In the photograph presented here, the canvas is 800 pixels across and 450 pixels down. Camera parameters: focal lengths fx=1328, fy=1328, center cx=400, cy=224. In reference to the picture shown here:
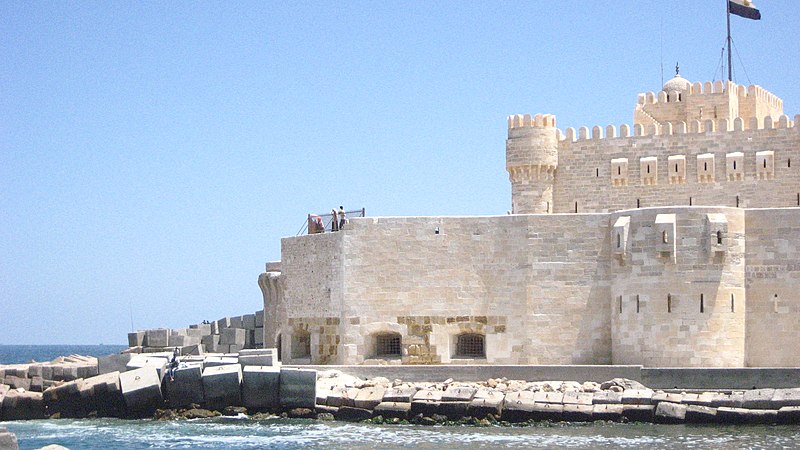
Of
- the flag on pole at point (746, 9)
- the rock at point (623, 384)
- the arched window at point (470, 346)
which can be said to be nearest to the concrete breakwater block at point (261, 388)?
the arched window at point (470, 346)

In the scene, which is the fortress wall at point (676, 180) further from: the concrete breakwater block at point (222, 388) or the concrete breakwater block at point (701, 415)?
the concrete breakwater block at point (222, 388)

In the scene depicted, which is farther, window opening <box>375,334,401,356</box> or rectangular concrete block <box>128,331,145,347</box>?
rectangular concrete block <box>128,331,145,347</box>

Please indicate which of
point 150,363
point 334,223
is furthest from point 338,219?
point 150,363

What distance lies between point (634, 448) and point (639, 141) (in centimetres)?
1433

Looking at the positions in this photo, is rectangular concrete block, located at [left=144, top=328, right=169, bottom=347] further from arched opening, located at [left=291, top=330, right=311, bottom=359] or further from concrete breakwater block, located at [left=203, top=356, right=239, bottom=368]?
concrete breakwater block, located at [left=203, top=356, right=239, bottom=368]

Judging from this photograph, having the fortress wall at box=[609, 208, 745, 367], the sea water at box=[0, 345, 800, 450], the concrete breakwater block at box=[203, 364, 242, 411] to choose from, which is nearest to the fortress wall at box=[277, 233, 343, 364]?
the concrete breakwater block at box=[203, 364, 242, 411]

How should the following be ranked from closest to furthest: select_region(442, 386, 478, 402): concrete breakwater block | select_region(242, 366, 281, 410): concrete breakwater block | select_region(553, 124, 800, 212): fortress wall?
select_region(442, 386, 478, 402): concrete breakwater block → select_region(242, 366, 281, 410): concrete breakwater block → select_region(553, 124, 800, 212): fortress wall

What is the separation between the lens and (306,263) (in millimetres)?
33906

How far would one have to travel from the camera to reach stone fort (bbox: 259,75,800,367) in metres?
29.7

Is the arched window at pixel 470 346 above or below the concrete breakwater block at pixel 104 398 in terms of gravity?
above

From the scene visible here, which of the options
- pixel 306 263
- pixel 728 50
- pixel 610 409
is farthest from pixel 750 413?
pixel 728 50

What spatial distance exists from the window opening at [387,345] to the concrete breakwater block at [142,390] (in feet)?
18.5

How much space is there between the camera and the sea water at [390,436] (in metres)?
24.8

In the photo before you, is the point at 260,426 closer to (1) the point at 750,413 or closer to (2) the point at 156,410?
(2) the point at 156,410
